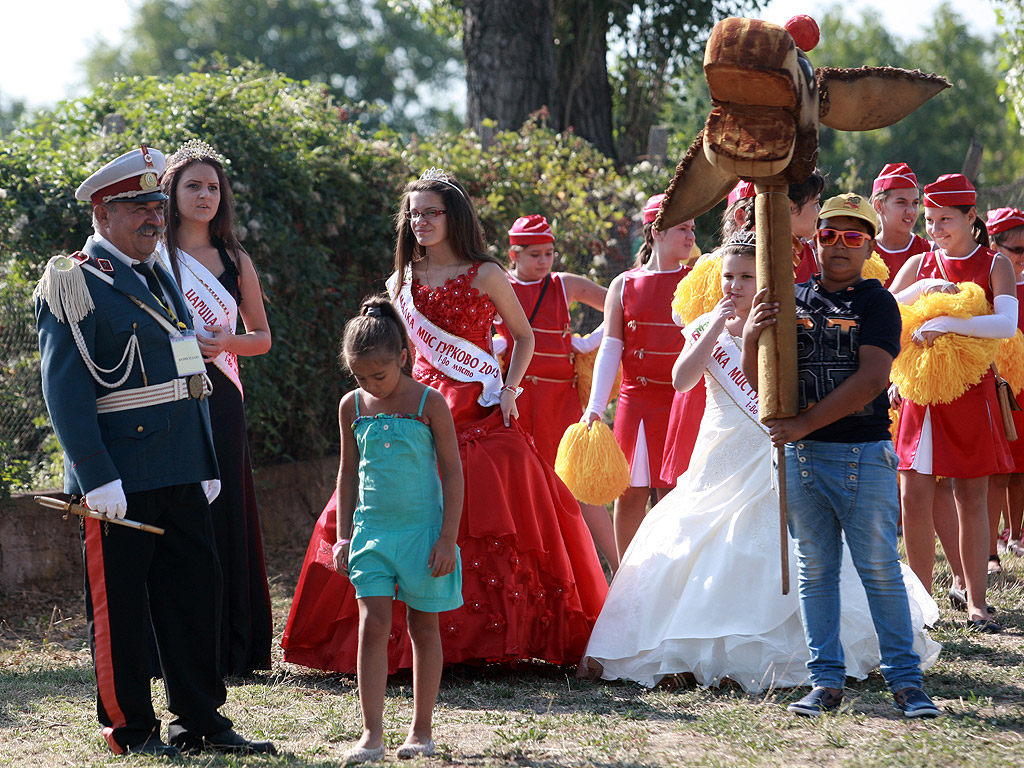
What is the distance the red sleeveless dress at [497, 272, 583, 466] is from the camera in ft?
19.7

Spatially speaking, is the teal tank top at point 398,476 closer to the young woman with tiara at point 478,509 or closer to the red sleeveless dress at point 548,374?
the young woman with tiara at point 478,509

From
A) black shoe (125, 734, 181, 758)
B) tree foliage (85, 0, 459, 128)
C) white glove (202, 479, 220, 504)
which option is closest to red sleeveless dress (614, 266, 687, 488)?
white glove (202, 479, 220, 504)

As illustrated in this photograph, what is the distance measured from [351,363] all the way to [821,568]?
1579mm

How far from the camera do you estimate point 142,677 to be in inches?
135

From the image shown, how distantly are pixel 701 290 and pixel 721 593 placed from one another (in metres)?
1.21

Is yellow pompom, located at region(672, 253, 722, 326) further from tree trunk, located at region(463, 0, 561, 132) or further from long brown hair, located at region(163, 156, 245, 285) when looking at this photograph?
tree trunk, located at region(463, 0, 561, 132)

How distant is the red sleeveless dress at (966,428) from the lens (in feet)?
16.0

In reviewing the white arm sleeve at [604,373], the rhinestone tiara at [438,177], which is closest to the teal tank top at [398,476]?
the rhinestone tiara at [438,177]

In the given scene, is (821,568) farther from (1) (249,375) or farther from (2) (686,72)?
(2) (686,72)

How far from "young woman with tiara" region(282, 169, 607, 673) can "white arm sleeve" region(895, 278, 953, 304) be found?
1691mm

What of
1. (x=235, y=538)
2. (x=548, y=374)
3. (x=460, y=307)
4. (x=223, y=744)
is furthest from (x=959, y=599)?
(x=223, y=744)

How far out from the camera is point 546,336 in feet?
19.9

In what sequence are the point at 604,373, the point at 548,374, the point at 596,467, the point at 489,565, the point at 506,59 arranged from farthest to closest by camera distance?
1. the point at 506,59
2. the point at 548,374
3. the point at 604,373
4. the point at 596,467
5. the point at 489,565

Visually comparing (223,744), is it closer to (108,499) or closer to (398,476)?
(108,499)
